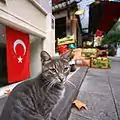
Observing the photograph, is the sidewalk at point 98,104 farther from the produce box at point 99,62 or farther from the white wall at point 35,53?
the produce box at point 99,62

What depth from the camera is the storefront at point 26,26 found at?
2.39 m

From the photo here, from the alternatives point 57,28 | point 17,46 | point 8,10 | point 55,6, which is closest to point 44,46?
point 17,46

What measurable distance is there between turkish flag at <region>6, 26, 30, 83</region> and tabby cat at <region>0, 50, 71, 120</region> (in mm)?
1339

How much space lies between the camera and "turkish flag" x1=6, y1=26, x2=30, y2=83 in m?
2.63

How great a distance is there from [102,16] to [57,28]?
212 centimetres

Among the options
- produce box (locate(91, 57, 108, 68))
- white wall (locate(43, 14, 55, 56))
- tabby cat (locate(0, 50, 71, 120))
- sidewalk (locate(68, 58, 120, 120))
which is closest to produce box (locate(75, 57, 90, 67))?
produce box (locate(91, 57, 108, 68))

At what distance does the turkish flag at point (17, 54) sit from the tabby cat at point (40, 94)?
52.7 inches

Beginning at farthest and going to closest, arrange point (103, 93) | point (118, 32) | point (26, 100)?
point (118, 32), point (103, 93), point (26, 100)

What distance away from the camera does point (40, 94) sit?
1322 millimetres

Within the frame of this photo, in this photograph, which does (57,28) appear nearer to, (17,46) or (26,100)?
(17,46)

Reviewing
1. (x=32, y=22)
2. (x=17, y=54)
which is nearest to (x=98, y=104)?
(x=17, y=54)

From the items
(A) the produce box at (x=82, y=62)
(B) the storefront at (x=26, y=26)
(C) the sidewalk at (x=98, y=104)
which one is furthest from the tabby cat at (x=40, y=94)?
(A) the produce box at (x=82, y=62)

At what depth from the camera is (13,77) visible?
2770mm

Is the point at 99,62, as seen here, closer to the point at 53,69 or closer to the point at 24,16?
the point at 24,16
